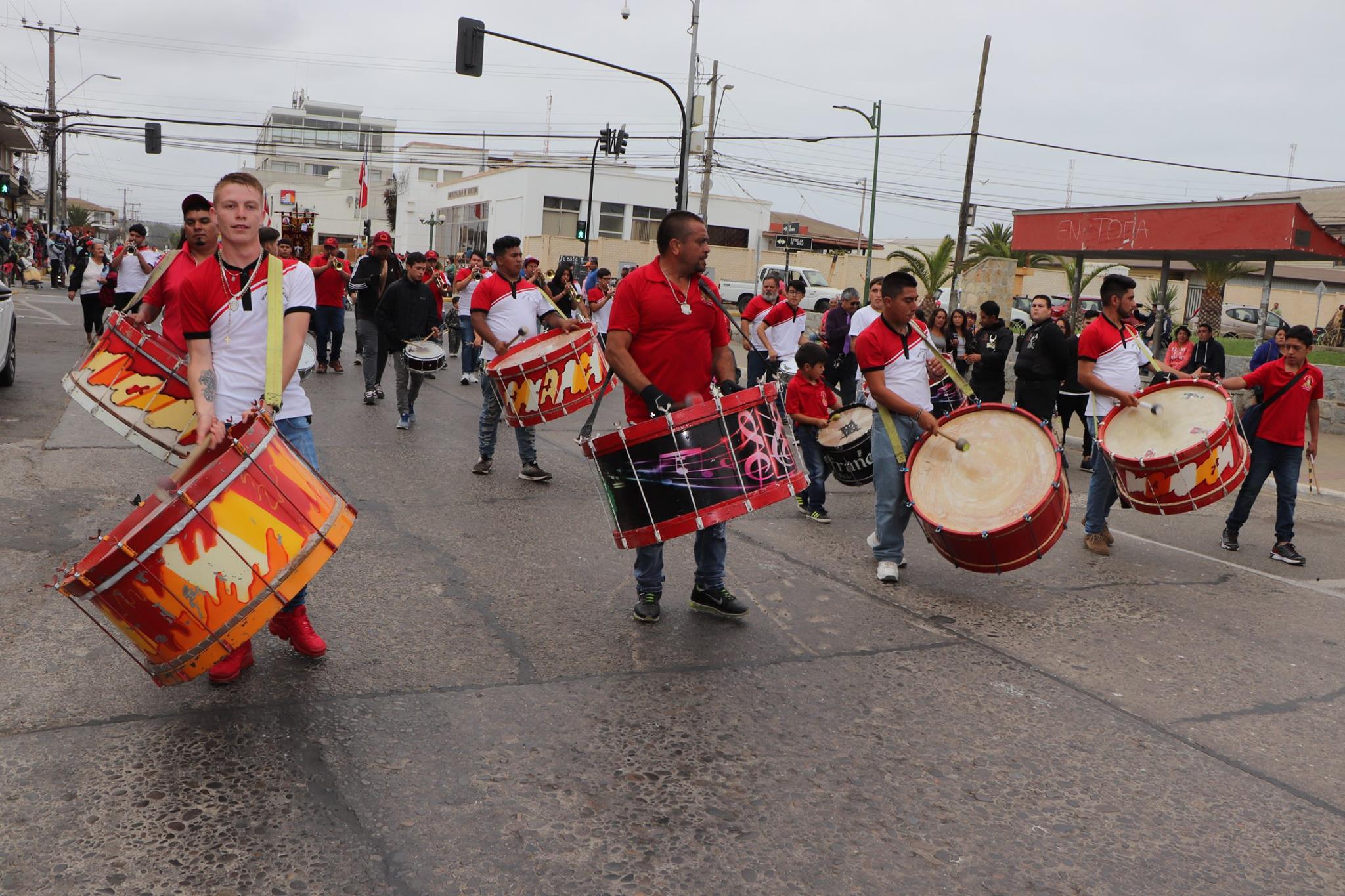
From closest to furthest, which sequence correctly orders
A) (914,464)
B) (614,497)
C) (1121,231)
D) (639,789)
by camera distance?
(639,789), (614,497), (914,464), (1121,231)

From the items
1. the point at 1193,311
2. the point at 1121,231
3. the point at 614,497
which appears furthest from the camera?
the point at 1193,311

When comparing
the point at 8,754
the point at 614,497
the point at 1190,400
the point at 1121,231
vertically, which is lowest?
the point at 8,754

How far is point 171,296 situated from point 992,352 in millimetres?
8508

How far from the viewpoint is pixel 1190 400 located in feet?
23.6

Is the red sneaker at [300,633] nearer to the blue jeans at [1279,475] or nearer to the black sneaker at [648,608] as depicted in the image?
the black sneaker at [648,608]

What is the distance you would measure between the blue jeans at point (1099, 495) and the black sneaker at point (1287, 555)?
4.18ft

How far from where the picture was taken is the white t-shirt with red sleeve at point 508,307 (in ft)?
30.6

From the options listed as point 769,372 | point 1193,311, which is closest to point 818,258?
point 1193,311

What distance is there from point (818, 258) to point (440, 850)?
63.9 meters

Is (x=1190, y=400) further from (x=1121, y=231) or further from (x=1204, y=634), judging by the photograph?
(x=1121, y=231)

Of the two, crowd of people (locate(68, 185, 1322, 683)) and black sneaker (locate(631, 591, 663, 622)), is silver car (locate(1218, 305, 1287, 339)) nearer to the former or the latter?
crowd of people (locate(68, 185, 1322, 683))

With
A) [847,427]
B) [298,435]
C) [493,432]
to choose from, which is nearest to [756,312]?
[493,432]

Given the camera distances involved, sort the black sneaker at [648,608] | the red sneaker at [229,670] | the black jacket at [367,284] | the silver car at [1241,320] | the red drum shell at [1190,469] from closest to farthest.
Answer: the red sneaker at [229,670], the black sneaker at [648,608], the red drum shell at [1190,469], the black jacket at [367,284], the silver car at [1241,320]

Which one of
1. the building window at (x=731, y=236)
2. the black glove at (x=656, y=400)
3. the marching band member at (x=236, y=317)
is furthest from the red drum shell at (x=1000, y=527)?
the building window at (x=731, y=236)
